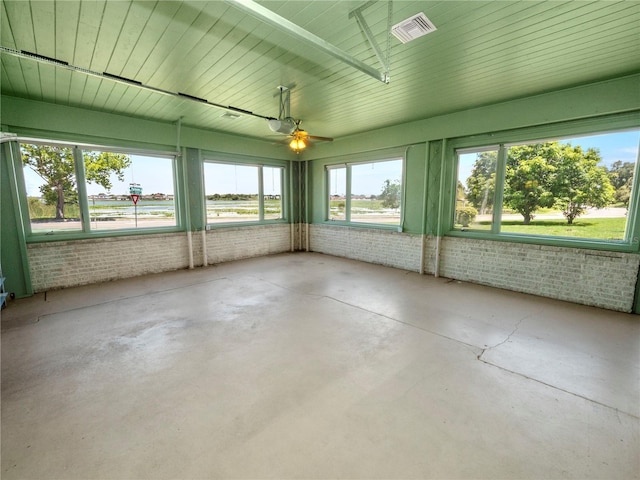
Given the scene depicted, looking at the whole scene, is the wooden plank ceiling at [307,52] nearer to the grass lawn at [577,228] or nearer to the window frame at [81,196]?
the window frame at [81,196]

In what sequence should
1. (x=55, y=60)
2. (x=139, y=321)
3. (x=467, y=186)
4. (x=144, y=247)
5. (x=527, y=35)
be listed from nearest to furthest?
(x=527, y=35), (x=55, y=60), (x=139, y=321), (x=467, y=186), (x=144, y=247)

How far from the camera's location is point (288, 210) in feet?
26.9

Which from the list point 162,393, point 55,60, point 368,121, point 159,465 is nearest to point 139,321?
point 162,393

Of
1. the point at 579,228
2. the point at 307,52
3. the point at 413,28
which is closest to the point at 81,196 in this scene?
the point at 307,52

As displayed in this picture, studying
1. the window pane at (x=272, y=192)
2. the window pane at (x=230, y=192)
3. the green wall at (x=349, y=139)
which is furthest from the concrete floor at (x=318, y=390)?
the window pane at (x=272, y=192)

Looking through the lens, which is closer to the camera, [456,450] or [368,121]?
[456,450]

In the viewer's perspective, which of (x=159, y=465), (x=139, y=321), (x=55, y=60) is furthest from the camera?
(x=139, y=321)

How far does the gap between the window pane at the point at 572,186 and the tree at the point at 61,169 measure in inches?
295

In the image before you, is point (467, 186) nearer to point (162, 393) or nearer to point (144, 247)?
point (162, 393)

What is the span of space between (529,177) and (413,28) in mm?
3558

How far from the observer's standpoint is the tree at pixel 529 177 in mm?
4441

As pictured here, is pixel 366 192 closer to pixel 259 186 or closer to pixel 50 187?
pixel 259 186

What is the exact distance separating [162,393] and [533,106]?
600cm

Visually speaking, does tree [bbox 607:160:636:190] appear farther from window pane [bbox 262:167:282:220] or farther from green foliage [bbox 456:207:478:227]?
window pane [bbox 262:167:282:220]
